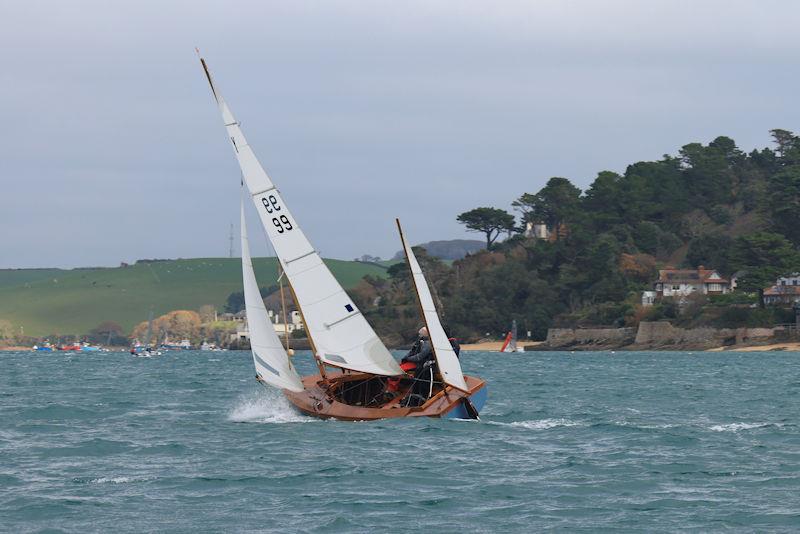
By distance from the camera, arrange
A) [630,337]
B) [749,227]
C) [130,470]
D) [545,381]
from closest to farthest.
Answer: [130,470] → [545,381] → [630,337] → [749,227]

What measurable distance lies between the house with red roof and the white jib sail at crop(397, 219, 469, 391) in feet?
456

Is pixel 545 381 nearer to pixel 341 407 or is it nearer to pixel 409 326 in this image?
pixel 341 407

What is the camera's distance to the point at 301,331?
192500mm

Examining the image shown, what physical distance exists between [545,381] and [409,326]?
386 ft

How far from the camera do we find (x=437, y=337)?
31.2 metres

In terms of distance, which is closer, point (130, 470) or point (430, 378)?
point (130, 470)

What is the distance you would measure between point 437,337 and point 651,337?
126 metres

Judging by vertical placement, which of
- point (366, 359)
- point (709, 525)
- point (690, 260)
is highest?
point (690, 260)

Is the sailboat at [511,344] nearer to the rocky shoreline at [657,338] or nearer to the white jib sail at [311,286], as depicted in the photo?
the rocky shoreline at [657,338]

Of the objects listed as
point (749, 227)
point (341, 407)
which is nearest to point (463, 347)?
point (749, 227)

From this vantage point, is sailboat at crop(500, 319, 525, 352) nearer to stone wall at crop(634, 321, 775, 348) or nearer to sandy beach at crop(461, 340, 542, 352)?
sandy beach at crop(461, 340, 542, 352)

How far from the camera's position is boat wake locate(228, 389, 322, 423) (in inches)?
1330

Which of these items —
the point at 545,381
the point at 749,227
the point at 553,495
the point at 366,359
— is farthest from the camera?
the point at 749,227

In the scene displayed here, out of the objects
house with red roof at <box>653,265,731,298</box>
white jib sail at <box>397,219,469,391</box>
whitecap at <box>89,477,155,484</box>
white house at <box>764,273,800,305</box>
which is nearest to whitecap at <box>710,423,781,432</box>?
white jib sail at <box>397,219,469,391</box>
